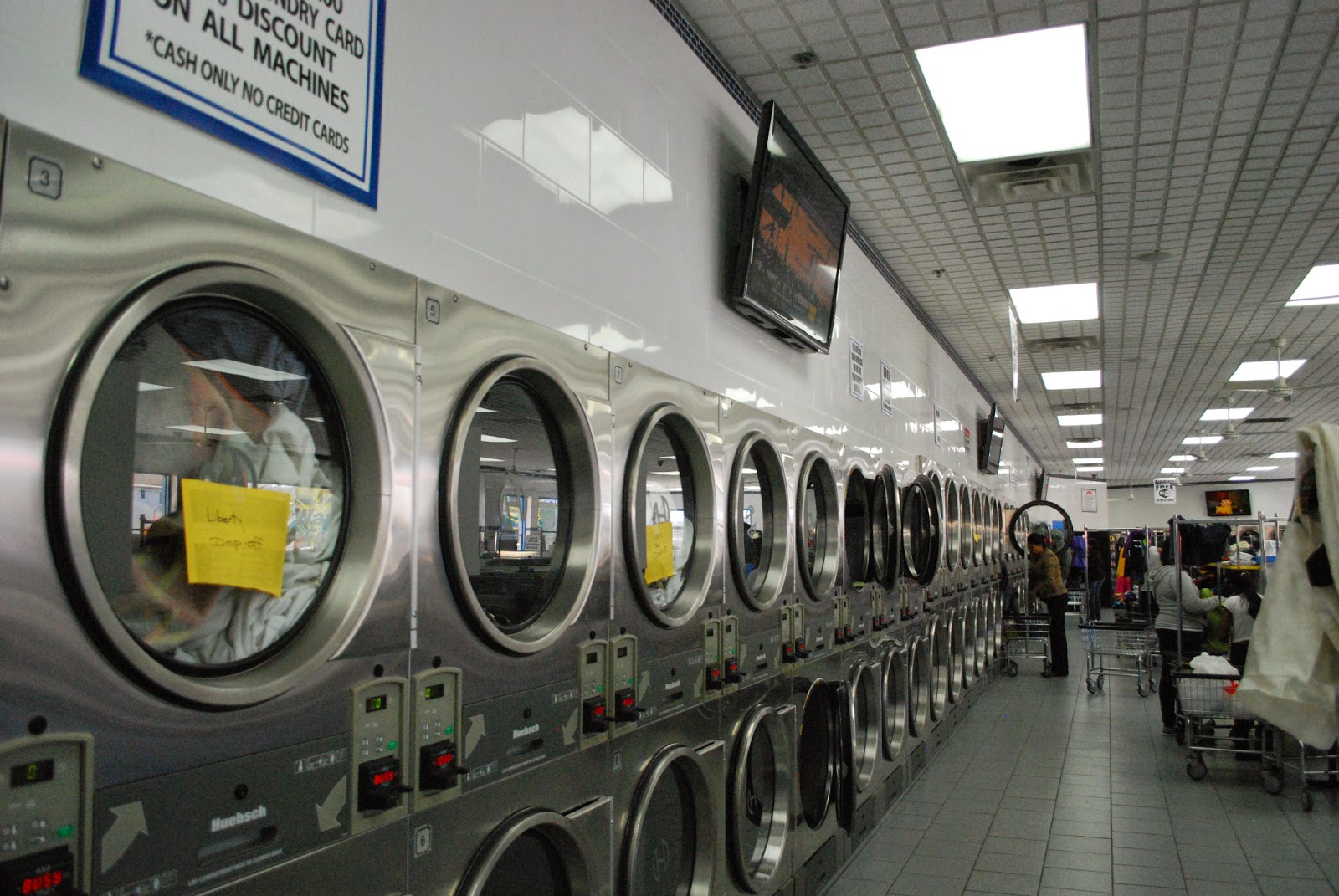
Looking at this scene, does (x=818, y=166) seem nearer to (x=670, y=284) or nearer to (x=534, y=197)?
(x=670, y=284)

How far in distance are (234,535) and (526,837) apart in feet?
3.67

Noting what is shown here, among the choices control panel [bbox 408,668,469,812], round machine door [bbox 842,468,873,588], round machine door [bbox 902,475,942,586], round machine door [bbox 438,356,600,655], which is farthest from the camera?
round machine door [bbox 902,475,942,586]

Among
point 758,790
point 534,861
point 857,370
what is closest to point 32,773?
point 534,861

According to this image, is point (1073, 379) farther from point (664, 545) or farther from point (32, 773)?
point (32, 773)

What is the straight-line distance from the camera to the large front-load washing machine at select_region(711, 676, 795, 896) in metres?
3.22

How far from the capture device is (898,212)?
5.86 meters

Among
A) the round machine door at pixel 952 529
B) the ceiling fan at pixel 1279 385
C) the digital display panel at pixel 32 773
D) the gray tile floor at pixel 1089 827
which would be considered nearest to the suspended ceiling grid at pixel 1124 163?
the ceiling fan at pixel 1279 385

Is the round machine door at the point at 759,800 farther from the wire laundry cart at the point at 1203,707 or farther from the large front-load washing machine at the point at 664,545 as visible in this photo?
the wire laundry cart at the point at 1203,707

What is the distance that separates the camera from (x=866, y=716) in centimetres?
525

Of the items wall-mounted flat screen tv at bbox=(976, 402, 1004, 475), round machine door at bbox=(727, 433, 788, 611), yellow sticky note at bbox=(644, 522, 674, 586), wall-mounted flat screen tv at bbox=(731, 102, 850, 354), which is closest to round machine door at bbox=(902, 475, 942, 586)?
wall-mounted flat screen tv at bbox=(731, 102, 850, 354)

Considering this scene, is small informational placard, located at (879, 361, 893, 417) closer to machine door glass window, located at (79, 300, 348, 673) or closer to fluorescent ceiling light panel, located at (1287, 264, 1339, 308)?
fluorescent ceiling light panel, located at (1287, 264, 1339, 308)

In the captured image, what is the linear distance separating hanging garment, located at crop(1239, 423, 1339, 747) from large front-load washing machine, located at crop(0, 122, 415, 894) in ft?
6.03

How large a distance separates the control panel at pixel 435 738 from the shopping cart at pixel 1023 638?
1054cm

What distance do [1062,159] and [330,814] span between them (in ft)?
16.2
